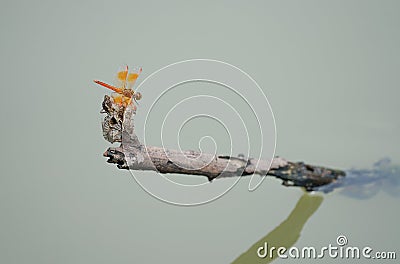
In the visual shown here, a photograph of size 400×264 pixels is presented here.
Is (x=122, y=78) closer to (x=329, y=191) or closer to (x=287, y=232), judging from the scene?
(x=287, y=232)

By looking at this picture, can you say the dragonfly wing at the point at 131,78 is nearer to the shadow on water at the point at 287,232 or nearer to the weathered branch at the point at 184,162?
the weathered branch at the point at 184,162

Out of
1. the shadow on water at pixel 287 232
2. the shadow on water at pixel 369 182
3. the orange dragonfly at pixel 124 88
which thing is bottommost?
the shadow on water at pixel 287 232

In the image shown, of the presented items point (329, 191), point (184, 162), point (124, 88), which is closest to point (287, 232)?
point (329, 191)

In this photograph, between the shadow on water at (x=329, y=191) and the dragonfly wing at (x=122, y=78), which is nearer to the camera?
the dragonfly wing at (x=122, y=78)

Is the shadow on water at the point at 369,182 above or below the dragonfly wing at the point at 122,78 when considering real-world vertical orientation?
above

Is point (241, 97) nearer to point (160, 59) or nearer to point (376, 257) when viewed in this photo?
point (160, 59)

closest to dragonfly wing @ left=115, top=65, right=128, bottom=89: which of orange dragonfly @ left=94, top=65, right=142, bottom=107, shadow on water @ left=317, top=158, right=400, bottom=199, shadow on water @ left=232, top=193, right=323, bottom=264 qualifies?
orange dragonfly @ left=94, top=65, right=142, bottom=107

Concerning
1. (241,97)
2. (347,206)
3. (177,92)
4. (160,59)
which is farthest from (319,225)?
(160,59)

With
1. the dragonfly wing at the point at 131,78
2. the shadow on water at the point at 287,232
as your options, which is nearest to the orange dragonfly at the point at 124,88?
the dragonfly wing at the point at 131,78
